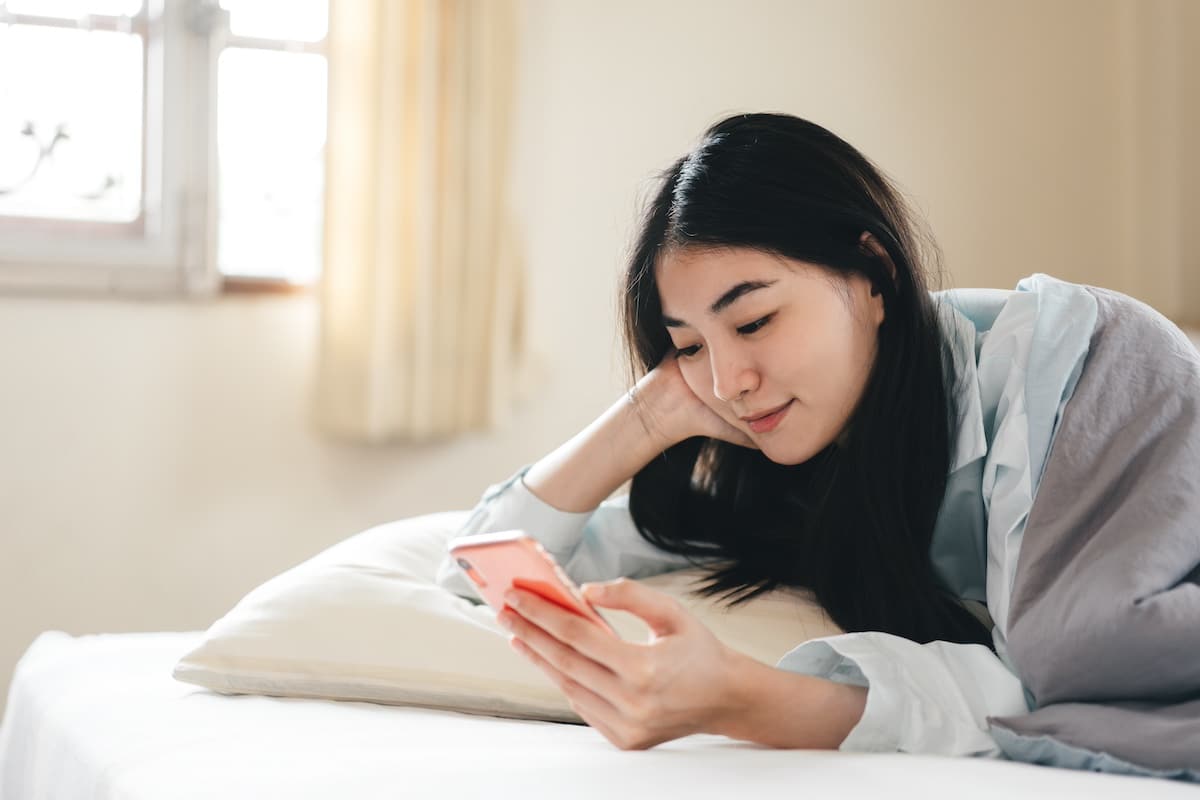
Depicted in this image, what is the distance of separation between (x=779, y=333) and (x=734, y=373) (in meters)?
0.06

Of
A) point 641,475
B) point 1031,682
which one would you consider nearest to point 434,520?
point 641,475

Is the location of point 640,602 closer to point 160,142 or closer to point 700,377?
point 700,377

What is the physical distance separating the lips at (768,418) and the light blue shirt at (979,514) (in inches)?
6.4

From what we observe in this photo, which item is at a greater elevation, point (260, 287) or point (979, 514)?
point (260, 287)

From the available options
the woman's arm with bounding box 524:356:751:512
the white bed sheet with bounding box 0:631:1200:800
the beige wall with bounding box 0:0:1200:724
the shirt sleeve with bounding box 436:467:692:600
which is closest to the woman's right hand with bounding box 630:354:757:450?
the woman's arm with bounding box 524:356:751:512

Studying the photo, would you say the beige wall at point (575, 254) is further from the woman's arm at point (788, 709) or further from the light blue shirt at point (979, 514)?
the woman's arm at point (788, 709)

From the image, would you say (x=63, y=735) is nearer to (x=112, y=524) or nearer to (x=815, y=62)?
(x=112, y=524)

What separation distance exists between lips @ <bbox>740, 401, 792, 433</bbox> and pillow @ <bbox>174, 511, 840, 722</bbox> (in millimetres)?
183

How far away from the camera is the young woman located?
0.89 m

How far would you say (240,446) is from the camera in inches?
101

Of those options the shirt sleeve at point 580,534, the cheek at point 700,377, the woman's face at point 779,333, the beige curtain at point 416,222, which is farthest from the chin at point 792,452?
the beige curtain at point 416,222

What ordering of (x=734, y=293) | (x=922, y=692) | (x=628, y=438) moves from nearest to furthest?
(x=922, y=692), (x=734, y=293), (x=628, y=438)

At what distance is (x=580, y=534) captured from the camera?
1512 mm

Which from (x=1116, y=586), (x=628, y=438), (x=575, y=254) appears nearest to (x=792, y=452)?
(x=628, y=438)
